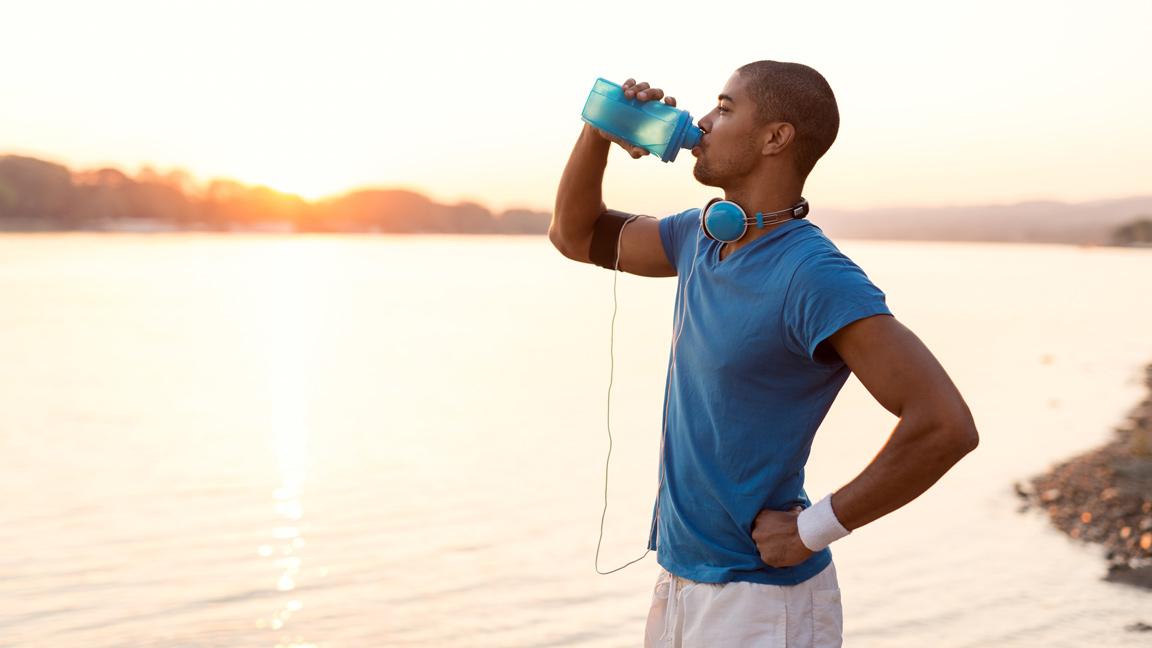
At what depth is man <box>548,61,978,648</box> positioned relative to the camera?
223cm

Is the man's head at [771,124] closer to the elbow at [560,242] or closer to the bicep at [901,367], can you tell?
the bicep at [901,367]

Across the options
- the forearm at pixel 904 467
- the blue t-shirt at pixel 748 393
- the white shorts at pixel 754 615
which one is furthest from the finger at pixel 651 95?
the white shorts at pixel 754 615

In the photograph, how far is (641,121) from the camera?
275 centimetres

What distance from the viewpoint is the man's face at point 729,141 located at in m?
2.57

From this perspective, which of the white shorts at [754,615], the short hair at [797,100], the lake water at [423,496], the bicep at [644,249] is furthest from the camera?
the lake water at [423,496]

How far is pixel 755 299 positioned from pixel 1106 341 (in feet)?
79.4

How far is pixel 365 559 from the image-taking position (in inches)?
276

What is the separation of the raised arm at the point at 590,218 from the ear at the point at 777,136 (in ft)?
1.49

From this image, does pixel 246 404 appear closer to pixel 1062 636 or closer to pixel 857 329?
pixel 1062 636

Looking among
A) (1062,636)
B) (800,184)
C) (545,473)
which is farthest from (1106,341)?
(800,184)

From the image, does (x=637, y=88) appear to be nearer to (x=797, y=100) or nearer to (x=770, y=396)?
(x=797, y=100)

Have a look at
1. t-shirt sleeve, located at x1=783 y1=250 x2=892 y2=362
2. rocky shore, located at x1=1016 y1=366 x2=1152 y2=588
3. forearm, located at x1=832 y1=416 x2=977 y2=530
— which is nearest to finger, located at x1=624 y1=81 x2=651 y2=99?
t-shirt sleeve, located at x1=783 y1=250 x2=892 y2=362

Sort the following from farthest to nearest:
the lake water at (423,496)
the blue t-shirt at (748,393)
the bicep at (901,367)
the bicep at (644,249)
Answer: the lake water at (423,496)
the bicep at (644,249)
the blue t-shirt at (748,393)
the bicep at (901,367)

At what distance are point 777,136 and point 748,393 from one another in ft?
1.95
